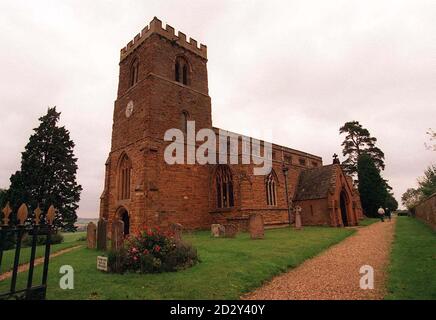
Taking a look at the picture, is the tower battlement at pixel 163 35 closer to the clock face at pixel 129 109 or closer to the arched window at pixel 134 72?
the arched window at pixel 134 72

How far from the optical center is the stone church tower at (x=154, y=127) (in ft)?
60.4

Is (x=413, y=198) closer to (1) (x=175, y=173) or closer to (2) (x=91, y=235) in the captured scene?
(1) (x=175, y=173)

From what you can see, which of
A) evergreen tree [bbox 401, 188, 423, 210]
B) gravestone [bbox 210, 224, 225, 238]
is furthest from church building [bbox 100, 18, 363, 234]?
evergreen tree [bbox 401, 188, 423, 210]

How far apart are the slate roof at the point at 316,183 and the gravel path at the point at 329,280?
14.4 meters

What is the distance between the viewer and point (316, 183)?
2586 centimetres

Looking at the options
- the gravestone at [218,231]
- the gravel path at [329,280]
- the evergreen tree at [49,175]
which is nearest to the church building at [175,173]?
the gravestone at [218,231]

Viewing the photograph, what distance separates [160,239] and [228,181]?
1364 cm

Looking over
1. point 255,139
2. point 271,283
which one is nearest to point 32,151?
Result: point 255,139

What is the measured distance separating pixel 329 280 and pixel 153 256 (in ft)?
17.1

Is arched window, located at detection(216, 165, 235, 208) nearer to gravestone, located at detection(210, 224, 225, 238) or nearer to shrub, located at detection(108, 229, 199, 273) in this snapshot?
gravestone, located at detection(210, 224, 225, 238)

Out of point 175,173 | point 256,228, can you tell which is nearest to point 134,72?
point 175,173
